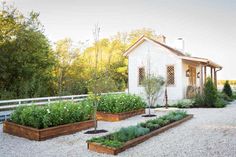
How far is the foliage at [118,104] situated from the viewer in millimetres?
12516

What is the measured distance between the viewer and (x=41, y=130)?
830 centimetres

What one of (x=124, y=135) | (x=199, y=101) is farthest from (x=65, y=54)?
(x=124, y=135)

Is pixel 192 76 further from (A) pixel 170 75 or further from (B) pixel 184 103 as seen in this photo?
(B) pixel 184 103

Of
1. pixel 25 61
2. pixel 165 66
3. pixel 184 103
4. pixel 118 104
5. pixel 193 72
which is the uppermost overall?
pixel 25 61

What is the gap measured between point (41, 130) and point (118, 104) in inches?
192

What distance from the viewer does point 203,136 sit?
26.9 feet

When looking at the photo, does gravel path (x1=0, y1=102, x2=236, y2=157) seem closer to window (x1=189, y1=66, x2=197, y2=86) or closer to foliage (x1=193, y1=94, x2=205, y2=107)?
foliage (x1=193, y1=94, x2=205, y2=107)

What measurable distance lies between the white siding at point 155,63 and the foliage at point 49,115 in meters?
8.70

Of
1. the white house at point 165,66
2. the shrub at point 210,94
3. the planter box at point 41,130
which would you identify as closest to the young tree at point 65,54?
the white house at point 165,66

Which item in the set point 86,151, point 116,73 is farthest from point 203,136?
point 116,73

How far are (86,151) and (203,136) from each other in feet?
12.1

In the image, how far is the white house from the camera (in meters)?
18.1

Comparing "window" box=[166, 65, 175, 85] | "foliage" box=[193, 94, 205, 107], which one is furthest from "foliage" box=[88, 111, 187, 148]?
"window" box=[166, 65, 175, 85]

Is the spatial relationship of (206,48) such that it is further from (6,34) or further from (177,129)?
(177,129)
